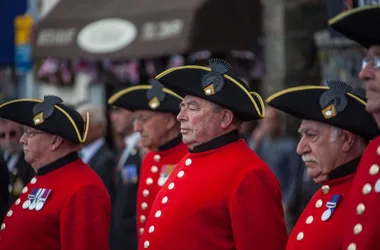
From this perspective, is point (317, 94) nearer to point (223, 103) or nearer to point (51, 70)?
point (223, 103)

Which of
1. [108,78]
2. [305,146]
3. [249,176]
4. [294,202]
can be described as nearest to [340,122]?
[305,146]

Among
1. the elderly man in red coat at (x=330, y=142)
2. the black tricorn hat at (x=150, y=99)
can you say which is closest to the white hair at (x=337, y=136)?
the elderly man in red coat at (x=330, y=142)

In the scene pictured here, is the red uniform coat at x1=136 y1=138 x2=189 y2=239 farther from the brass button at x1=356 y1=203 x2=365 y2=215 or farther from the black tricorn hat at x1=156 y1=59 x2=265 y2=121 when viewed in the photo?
the brass button at x1=356 y1=203 x2=365 y2=215

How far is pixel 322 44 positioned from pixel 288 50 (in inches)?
78.2

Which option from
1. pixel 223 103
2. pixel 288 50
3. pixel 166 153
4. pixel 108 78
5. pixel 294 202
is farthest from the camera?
pixel 108 78

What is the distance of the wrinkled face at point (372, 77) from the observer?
4.67m

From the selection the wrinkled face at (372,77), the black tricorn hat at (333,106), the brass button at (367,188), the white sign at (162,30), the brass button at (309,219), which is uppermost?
the wrinkled face at (372,77)

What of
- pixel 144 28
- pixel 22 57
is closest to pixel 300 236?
pixel 22 57

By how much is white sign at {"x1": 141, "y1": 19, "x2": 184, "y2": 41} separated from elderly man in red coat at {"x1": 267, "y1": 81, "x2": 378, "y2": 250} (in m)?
8.51

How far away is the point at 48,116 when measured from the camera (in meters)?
7.12

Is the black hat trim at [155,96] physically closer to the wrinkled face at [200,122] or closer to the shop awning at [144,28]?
the wrinkled face at [200,122]

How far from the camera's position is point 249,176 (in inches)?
231

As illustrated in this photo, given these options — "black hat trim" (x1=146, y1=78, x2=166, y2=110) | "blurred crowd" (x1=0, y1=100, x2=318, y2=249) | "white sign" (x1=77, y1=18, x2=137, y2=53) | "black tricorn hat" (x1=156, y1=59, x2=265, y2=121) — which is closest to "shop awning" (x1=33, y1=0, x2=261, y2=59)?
"white sign" (x1=77, y1=18, x2=137, y2=53)

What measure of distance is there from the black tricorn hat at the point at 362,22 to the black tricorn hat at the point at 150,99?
3349 millimetres
